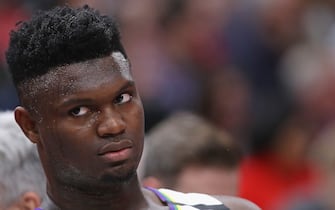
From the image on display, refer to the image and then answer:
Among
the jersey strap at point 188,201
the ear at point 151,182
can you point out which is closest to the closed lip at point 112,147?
the jersey strap at point 188,201

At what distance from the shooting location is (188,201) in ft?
14.1

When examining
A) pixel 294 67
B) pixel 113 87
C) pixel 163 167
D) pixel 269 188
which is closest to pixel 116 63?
pixel 113 87

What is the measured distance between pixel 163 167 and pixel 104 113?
7.31ft

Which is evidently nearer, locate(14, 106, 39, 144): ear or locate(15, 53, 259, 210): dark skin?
locate(15, 53, 259, 210): dark skin

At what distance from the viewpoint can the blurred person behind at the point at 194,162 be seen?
5910 mm

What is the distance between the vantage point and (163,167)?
19.5 ft

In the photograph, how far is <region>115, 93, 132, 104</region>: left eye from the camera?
378 cm

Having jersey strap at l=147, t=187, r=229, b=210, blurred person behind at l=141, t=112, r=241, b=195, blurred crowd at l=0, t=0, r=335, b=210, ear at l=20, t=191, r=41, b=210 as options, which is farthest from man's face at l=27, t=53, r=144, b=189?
blurred crowd at l=0, t=0, r=335, b=210

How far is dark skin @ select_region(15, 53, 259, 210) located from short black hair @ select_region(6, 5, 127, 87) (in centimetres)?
3

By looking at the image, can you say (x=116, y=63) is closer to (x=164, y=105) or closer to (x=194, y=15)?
(x=164, y=105)

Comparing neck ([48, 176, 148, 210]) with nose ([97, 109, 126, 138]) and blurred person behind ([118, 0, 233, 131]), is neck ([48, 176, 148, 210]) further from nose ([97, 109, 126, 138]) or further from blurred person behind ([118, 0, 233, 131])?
blurred person behind ([118, 0, 233, 131])

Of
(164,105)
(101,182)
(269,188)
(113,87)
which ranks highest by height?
(164,105)

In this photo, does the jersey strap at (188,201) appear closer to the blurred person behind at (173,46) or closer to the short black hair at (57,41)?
the short black hair at (57,41)

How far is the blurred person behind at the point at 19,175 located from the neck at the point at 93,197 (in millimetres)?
665
